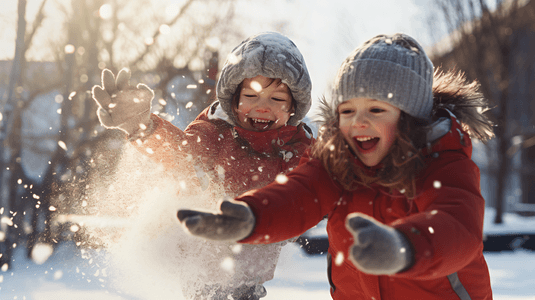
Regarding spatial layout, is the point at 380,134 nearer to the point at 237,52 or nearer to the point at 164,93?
the point at 237,52

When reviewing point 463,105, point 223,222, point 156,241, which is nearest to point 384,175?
point 463,105

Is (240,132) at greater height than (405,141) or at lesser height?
lesser

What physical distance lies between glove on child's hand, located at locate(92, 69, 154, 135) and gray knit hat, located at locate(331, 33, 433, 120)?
1.16 m

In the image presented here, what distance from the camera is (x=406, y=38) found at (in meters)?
1.70

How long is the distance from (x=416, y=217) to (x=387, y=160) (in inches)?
19.6

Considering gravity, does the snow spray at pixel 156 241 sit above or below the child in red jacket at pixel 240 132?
below

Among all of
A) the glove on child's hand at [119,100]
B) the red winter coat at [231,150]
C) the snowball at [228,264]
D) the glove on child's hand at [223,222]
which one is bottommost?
the snowball at [228,264]

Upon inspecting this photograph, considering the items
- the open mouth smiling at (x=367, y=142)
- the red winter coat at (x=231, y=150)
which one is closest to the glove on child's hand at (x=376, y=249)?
the open mouth smiling at (x=367, y=142)

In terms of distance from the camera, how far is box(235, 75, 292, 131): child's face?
88.9 inches

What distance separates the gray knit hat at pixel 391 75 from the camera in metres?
1.56

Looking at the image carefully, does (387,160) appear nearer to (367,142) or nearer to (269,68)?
(367,142)

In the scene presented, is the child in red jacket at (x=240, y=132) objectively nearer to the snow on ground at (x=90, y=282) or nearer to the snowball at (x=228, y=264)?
the snowball at (x=228, y=264)

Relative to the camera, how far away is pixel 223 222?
3.75 feet

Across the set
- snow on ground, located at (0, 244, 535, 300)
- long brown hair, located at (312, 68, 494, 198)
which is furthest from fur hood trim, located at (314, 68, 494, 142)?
snow on ground, located at (0, 244, 535, 300)
